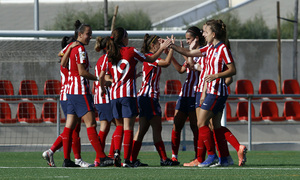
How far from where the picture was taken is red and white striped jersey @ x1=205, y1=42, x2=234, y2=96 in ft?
27.0

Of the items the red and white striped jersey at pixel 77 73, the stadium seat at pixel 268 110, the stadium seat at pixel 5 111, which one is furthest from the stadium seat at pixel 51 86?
the red and white striped jersey at pixel 77 73

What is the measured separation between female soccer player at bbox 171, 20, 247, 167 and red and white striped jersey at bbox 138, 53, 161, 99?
35.6 inches

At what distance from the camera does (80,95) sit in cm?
857

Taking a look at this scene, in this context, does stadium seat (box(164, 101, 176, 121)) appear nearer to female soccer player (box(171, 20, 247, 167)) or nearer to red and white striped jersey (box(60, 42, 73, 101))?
red and white striped jersey (box(60, 42, 73, 101))

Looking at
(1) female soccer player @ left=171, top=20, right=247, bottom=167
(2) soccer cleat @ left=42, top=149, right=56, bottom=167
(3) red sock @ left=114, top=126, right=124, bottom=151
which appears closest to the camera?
(1) female soccer player @ left=171, top=20, right=247, bottom=167

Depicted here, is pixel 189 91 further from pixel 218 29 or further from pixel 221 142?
pixel 218 29

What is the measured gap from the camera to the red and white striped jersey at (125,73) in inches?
331

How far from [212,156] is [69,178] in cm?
229

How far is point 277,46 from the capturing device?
73.5 feet

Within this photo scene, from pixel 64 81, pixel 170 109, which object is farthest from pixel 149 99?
pixel 170 109

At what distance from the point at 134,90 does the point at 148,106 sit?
855mm

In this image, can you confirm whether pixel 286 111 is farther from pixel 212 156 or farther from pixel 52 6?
pixel 52 6

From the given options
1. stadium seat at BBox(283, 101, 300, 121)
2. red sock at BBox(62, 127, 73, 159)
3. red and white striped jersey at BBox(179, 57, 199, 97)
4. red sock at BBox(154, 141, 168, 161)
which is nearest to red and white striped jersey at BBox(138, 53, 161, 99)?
red and white striped jersey at BBox(179, 57, 199, 97)

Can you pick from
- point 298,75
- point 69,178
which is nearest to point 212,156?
point 69,178
